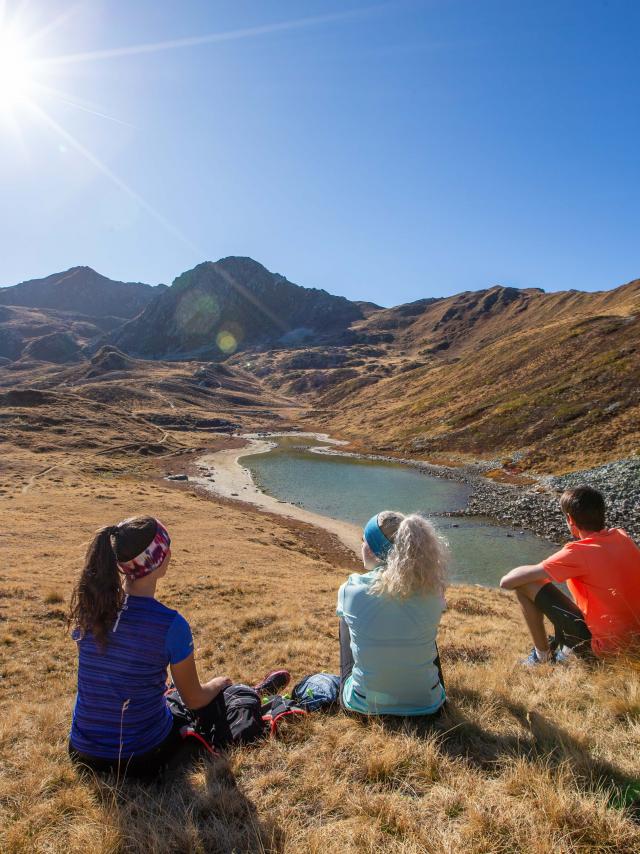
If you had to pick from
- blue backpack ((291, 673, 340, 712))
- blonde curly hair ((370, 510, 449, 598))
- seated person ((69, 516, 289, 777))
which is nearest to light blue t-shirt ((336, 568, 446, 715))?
blonde curly hair ((370, 510, 449, 598))

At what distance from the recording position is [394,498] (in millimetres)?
46094

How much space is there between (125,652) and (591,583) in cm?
586

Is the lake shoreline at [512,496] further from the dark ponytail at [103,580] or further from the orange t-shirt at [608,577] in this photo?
the dark ponytail at [103,580]

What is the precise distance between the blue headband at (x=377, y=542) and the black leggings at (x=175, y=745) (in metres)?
2.57

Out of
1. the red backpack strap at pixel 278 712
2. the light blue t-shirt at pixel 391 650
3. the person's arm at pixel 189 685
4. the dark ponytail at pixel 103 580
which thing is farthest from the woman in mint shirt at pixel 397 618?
the dark ponytail at pixel 103 580

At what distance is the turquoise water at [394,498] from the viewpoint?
28141 millimetres

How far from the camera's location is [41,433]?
77500 millimetres

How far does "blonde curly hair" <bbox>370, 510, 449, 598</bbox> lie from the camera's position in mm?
4551

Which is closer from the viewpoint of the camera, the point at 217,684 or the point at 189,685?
the point at 189,685

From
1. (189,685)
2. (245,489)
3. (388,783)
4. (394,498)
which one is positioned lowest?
(245,489)

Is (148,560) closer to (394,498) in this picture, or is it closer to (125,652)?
(125,652)

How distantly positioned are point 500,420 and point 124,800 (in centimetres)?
7538

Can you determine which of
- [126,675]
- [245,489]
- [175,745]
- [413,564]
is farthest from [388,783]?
[245,489]

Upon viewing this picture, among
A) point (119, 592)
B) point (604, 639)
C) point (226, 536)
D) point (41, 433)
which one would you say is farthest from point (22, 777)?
point (41, 433)
